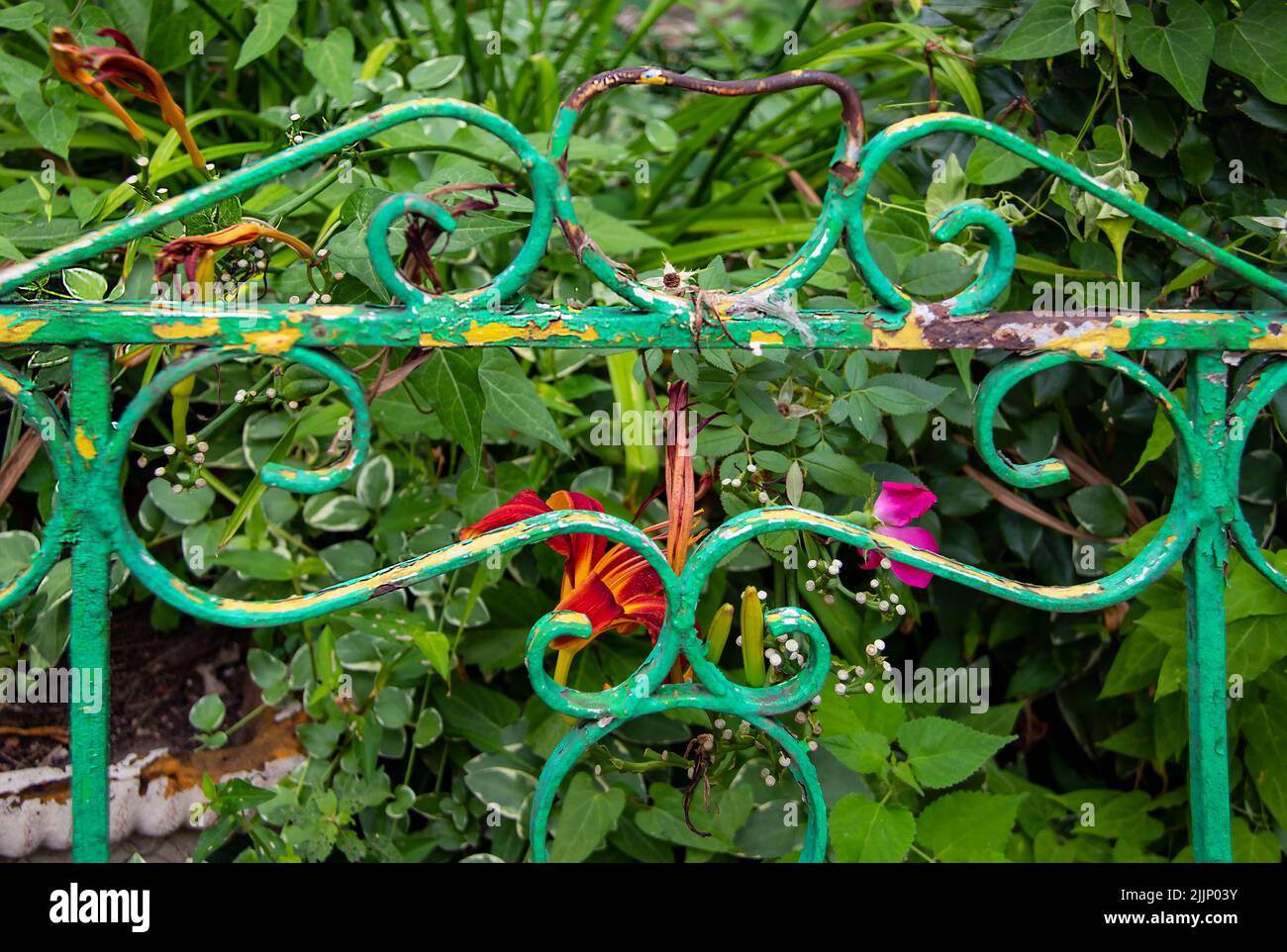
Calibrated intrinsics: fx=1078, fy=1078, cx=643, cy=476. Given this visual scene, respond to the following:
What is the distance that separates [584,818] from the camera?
1.13m

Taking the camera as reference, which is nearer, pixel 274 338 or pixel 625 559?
pixel 274 338

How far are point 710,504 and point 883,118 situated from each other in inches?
21.8

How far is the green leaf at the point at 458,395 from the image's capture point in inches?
39.4

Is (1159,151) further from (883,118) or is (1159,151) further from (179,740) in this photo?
(179,740)

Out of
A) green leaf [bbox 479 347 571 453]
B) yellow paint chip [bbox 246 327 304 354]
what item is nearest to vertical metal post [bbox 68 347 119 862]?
yellow paint chip [bbox 246 327 304 354]

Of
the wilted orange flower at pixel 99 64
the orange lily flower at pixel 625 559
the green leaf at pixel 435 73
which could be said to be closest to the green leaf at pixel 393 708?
the orange lily flower at pixel 625 559

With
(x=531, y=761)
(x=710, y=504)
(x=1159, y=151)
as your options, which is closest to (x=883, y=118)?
(x=1159, y=151)

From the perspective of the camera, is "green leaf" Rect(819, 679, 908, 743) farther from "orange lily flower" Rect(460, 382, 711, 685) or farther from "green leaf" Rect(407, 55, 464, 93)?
"green leaf" Rect(407, 55, 464, 93)

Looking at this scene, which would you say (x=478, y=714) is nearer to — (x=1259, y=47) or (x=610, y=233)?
(x=610, y=233)

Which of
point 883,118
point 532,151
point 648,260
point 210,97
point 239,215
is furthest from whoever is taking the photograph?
point 210,97

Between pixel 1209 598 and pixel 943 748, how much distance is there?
1.10ft

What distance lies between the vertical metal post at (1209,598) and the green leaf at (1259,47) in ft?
1.50

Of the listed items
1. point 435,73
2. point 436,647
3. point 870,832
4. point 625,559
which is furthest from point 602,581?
point 435,73

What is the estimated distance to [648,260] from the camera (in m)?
1.51
